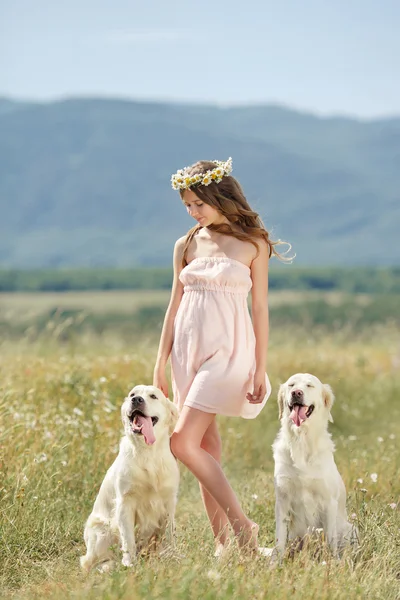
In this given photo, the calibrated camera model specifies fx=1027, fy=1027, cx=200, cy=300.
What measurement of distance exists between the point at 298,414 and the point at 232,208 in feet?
4.25

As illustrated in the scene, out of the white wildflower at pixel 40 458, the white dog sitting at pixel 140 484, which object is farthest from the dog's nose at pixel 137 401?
the white wildflower at pixel 40 458

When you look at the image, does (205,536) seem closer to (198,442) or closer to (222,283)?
(198,442)

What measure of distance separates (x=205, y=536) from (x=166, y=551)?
2.97ft

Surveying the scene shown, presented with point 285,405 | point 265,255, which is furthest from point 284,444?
point 265,255

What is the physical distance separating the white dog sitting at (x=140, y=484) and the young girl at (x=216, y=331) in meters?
0.18

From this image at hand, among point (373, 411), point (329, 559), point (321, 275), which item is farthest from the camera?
point (321, 275)

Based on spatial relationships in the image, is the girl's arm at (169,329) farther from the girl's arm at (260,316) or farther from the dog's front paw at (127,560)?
the dog's front paw at (127,560)

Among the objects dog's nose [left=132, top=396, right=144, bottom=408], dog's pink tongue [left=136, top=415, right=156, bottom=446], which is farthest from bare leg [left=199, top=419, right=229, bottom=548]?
dog's nose [left=132, top=396, right=144, bottom=408]

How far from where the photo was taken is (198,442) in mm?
5922

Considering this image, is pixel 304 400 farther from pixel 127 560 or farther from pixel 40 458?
pixel 40 458

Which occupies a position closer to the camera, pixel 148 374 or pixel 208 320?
pixel 208 320

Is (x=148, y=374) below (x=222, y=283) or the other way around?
below

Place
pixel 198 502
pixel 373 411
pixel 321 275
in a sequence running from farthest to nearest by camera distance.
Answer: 1. pixel 321 275
2. pixel 373 411
3. pixel 198 502

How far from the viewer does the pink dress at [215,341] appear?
5914 millimetres
